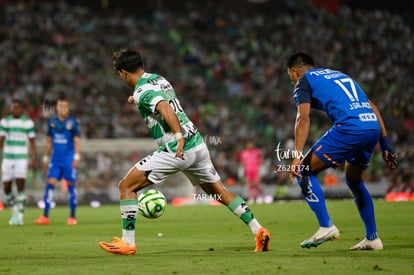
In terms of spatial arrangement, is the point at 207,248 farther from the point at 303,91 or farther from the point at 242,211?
the point at 303,91

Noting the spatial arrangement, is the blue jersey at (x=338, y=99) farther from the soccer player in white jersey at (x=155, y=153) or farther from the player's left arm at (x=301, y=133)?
the soccer player in white jersey at (x=155, y=153)

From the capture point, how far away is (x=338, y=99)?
1018 cm

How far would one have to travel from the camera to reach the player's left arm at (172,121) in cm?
988

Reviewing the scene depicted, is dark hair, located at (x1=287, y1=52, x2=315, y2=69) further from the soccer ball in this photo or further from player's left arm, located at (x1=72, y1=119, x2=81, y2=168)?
player's left arm, located at (x1=72, y1=119, x2=81, y2=168)

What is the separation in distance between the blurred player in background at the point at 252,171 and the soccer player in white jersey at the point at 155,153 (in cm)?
1816

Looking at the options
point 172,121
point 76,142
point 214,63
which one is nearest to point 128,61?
point 172,121

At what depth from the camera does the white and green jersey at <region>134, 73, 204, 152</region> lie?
398 inches

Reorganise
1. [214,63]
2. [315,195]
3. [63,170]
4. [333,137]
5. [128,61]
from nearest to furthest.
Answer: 1. [333,137]
2. [315,195]
3. [128,61]
4. [63,170]
5. [214,63]

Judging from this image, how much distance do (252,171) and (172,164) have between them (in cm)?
1874

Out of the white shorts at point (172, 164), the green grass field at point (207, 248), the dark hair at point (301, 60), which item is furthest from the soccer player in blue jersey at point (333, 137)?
the white shorts at point (172, 164)

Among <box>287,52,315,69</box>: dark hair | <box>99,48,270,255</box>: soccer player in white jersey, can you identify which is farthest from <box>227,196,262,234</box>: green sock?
A: <box>287,52,315,69</box>: dark hair

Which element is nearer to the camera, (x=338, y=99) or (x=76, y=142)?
(x=338, y=99)

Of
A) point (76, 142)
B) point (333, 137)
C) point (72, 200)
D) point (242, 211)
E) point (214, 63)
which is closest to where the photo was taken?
point (333, 137)

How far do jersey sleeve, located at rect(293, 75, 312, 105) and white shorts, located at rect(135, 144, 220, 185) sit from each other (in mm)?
1357
